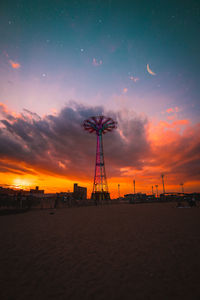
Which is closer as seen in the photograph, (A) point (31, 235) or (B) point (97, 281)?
(B) point (97, 281)

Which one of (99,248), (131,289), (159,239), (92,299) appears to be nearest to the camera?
(92,299)

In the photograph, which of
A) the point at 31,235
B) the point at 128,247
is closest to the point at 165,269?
the point at 128,247

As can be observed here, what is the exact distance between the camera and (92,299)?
9.50 ft

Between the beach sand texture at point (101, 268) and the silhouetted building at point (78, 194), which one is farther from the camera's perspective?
the silhouetted building at point (78, 194)

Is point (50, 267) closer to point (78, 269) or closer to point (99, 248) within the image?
point (78, 269)

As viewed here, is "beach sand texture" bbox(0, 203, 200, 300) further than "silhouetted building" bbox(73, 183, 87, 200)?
No

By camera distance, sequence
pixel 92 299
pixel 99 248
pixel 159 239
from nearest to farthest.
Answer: pixel 92 299
pixel 99 248
pixel 159 239

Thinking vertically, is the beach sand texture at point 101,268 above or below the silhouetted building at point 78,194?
below

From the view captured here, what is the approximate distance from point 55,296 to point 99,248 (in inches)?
112

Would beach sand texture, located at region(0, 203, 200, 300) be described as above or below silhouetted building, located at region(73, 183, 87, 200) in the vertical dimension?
below

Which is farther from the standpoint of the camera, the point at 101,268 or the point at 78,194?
the point at 78,194

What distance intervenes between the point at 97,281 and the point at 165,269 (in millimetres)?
1855

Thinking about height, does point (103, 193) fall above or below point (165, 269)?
above

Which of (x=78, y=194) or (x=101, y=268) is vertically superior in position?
(x=78, y=194)
